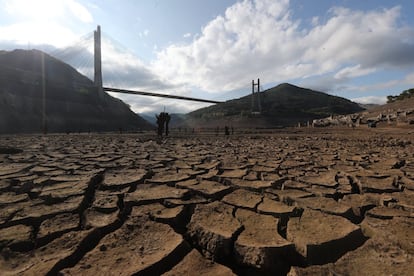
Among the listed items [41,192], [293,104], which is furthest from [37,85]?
[293,104]

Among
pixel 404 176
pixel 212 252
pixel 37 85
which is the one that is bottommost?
pixel 212 252

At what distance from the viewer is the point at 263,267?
1172 millimetres

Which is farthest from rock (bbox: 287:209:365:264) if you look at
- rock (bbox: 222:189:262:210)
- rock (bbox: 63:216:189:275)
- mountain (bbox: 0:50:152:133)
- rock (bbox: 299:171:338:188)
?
mountain (bbox: 0:50:152:133)

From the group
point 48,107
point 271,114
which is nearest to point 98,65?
point 48,107

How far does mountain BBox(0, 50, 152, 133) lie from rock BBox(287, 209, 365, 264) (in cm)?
1802

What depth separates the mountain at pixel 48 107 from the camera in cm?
2319

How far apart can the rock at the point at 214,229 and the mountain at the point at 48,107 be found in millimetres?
17616

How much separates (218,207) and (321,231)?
0.69 m

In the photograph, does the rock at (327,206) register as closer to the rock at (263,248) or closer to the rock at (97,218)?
the rock at (263,248)

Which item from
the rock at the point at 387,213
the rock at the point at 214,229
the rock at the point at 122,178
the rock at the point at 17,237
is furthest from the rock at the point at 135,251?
the rock at the point at 387,213

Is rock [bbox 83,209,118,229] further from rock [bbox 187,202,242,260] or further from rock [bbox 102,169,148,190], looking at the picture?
rock [bbox 102,169,148,190]

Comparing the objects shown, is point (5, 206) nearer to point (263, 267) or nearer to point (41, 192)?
point (41, 192)

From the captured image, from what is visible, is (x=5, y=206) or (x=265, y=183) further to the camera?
(x=265, y=183)

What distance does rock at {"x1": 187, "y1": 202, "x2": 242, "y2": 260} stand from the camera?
133 cm
